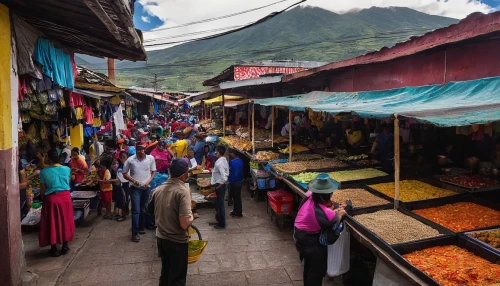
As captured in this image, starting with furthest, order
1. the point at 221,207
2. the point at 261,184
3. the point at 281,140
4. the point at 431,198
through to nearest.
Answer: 1. the point at 281,140
2. the point at 261,184
3. the point at 221,207
4. the point at 431,198

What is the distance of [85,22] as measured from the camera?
4.76 m

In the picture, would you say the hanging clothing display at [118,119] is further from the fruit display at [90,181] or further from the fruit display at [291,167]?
the fruit display at [291,167]

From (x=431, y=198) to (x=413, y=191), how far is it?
46 centimetres

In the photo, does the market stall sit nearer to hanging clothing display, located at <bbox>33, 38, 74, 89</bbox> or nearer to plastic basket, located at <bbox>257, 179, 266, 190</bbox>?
plastic basket, located at <bbox>257, 179, 266, 190</bbox>

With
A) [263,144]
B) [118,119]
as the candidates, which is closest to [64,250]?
[263,144]

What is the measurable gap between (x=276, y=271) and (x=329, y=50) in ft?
315

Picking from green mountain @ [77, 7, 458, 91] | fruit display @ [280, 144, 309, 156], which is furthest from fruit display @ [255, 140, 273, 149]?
green mountain @ [77, 7, 458, 91]

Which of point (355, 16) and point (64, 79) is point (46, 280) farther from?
point (355, 16)

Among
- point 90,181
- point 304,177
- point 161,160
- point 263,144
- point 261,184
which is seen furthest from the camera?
point 263,144

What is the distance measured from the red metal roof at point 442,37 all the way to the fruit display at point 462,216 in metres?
2.61

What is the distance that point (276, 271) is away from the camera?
18.2 feet

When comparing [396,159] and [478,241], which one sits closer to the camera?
[478,241]

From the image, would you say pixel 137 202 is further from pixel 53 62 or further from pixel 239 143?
pixel 239 143

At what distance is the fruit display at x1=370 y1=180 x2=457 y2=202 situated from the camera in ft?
18.2
